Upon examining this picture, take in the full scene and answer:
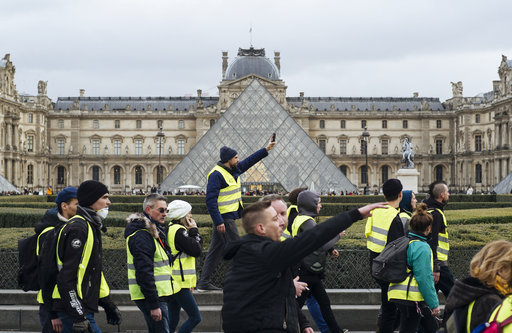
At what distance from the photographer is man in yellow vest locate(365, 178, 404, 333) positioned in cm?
575

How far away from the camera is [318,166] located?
34625 millimetres

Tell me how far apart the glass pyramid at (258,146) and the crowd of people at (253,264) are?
2641 centimetres

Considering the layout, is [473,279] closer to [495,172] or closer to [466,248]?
[466,248]

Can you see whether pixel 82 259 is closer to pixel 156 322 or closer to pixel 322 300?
pixel 156 322

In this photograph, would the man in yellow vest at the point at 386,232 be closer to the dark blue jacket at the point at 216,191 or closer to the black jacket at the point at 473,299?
the dark blue jacket at the point at 216,191

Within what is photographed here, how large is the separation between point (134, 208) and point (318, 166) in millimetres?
16417

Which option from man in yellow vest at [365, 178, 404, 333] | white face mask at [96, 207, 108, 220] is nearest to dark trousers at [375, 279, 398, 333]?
man in yellow vest at [365, 178, 404, 333]

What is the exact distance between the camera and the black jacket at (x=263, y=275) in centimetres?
354

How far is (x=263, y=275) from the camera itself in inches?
143

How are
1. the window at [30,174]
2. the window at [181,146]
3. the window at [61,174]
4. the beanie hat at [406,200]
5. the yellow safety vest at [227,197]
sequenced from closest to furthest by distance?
1. the beanie hat at [406,200]
2. the yellow safety vest at [227,197]
3. the window at [30,174]
4. the window at [61,174]
5. the window at [181,146]

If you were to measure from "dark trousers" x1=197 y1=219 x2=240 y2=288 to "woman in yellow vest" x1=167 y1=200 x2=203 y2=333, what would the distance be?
Answer: 4.02ft

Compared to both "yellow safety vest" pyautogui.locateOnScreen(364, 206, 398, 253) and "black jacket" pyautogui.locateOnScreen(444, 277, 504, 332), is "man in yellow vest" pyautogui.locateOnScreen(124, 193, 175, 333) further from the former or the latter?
"black jacket" pyautogui.locateOnScreen(444, 277, 504, 332)

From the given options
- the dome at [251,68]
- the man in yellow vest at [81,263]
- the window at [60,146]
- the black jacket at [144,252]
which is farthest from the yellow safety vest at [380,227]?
the window at [60,146]

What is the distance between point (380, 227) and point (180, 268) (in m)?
1.88
